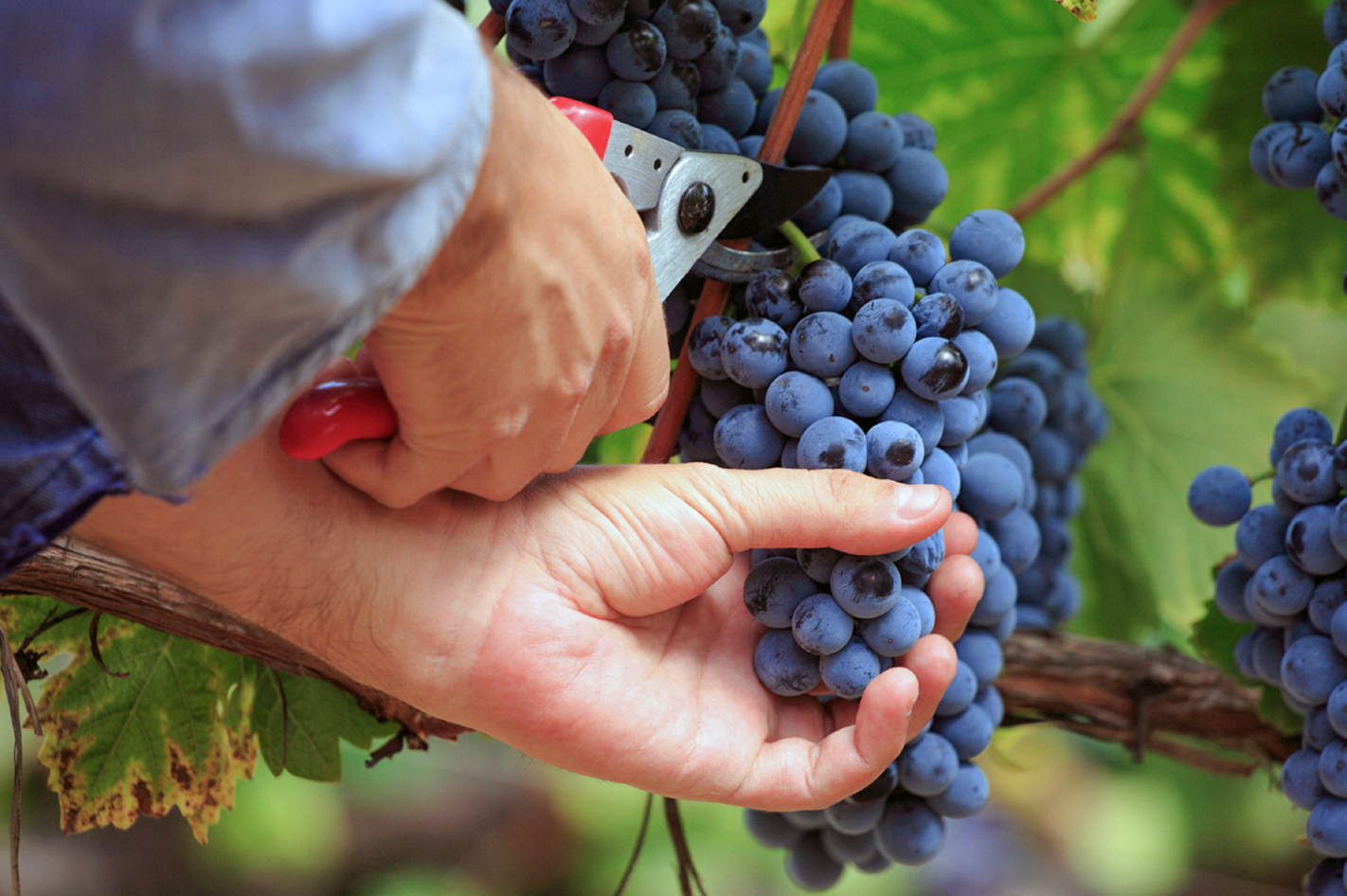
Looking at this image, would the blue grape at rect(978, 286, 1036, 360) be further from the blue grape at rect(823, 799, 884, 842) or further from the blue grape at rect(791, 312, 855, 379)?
the blue grape at rect(823, 799, 884, 842)

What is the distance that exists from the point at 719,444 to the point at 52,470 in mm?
354

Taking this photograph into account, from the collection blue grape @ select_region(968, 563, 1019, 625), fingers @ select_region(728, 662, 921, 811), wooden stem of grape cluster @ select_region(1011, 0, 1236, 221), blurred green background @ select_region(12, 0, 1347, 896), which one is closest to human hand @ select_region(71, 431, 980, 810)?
fingers @ select_region(728, 662, 921, 811)

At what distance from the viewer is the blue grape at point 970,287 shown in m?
0.62

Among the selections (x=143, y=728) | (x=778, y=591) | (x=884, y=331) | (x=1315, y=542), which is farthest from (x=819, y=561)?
(x=143, y=728)

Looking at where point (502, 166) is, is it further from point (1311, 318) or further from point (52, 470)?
point (1311, 318)

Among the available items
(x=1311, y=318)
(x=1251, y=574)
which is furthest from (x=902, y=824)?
(x=1311, y=318)

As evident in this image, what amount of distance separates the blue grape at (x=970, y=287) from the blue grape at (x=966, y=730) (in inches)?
11.6

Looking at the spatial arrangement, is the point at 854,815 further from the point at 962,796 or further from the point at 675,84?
the point at 675,84

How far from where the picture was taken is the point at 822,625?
24.2 inches

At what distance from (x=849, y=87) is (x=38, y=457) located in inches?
21.4

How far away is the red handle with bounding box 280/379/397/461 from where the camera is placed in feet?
1.70

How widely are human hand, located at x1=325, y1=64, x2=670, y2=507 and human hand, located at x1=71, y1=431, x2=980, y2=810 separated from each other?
5 cm

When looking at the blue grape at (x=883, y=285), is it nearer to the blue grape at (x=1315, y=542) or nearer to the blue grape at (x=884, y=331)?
the blue grape at (x=884, y=331)

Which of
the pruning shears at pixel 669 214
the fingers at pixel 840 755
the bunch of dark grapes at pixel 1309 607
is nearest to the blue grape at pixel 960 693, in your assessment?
the fingers at pixel 840 755
